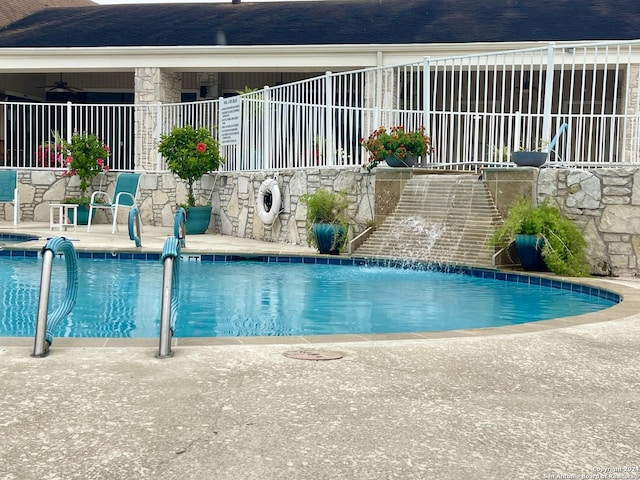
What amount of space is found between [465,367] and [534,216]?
518cm

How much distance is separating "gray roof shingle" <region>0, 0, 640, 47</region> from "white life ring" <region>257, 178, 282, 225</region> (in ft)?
18.2

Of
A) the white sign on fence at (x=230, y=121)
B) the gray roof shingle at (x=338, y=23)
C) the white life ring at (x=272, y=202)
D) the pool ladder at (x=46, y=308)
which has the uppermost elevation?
the gray roof shingle at (x=338, y=23)

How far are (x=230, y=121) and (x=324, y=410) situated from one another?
38.2 feet

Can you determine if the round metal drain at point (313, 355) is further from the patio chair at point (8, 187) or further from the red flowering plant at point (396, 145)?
the patio chair at point (8, 187)

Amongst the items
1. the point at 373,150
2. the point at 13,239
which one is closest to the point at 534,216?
the point at 373,150

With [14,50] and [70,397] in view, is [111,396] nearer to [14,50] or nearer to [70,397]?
[70,397]

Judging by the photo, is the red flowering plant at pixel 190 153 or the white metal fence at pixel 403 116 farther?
the red flowering plant at pixel 190 153

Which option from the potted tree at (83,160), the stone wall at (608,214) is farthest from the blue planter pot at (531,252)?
the potted tree at (83,160)

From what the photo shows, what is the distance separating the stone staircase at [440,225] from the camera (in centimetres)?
941

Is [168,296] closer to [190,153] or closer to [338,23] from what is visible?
[190,153]

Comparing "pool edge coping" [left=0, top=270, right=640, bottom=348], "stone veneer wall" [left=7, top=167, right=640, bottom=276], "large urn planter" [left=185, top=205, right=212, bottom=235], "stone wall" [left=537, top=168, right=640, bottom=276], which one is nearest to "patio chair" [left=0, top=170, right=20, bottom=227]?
"stone veneer wall" [left=7, top=167, right=640, bottom=276]

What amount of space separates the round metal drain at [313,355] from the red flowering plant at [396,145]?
21.2 feet

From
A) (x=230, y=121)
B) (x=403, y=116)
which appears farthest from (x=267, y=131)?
(x=403, y=116)

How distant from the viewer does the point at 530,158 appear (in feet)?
30.2
